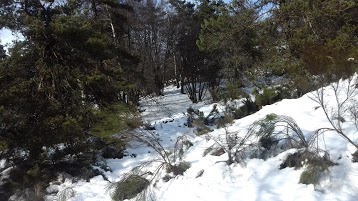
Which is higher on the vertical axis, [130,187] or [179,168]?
[179,168]

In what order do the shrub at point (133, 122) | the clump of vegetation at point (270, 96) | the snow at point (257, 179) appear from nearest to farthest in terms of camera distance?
the snow at point (257, 179) < the shrub at point (133, 122) < the clump of vegetation at point (270, 96)

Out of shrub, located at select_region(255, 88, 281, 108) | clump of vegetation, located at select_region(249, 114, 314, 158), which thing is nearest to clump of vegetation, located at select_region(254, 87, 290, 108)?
shrub, located at select_region(255, 88, 281, 108)

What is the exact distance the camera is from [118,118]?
1128 centimetres

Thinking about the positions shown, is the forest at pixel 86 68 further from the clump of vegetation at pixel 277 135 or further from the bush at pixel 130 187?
the bush at pixel 130 187

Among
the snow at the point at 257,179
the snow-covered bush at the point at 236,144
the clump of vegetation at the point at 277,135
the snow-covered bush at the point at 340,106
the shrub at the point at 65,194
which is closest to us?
the snow at the point at 257,179

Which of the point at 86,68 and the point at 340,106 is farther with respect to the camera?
the point at 86,68

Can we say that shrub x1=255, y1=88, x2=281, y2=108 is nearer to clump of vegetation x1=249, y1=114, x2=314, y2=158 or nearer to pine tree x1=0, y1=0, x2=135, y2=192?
pine tree x1=0, y1=0, x2=135, y2=192

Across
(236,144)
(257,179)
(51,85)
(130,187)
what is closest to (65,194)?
(130,187)

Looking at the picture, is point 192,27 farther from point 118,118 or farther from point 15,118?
point 15,118

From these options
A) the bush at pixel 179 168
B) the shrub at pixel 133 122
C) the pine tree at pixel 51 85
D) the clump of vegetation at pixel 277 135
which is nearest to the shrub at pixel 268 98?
the shrub at pixel 133 122

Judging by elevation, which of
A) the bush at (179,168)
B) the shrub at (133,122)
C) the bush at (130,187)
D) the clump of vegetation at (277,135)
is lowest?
the bush at (130,187)

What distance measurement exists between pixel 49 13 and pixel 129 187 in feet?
21.1

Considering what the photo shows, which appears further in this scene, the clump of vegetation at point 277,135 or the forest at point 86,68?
the forest at point 86,68

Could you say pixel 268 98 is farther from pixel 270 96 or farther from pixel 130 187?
pixel 130 187
